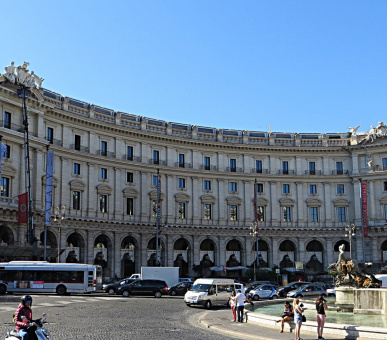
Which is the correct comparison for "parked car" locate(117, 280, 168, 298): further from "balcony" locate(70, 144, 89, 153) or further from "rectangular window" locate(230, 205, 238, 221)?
"rectangular window" locate(230, 205, 238, 221)

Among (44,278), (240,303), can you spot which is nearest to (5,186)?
(44,278)

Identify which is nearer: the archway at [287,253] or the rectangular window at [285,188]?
the archway at [287,253]

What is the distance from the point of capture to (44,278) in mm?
42312

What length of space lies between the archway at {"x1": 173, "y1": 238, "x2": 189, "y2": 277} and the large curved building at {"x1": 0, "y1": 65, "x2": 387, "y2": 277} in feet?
0.45

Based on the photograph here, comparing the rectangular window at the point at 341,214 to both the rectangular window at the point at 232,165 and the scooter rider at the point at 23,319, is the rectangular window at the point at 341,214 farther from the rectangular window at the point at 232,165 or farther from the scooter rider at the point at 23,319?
the scooter rider at the point at 23,319

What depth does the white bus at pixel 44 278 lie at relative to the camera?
136ft

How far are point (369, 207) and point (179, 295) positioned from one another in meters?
39.6

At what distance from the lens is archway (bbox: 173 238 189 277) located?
7115 cm

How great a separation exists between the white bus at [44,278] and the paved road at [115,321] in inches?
264

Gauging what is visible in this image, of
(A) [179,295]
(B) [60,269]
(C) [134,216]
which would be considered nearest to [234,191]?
(C) [134,216]

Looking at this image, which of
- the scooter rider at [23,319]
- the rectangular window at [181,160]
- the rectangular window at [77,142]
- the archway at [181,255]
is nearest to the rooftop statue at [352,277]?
the scooter rider at [23,319]

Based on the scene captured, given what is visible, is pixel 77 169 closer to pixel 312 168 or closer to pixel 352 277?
pixel 312 168

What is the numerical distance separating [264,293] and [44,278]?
56.0 feet

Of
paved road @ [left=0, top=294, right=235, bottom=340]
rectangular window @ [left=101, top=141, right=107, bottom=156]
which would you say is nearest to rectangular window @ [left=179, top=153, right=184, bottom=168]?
rectangular window @ [left=101, top=141, right=107, bottom=156]
